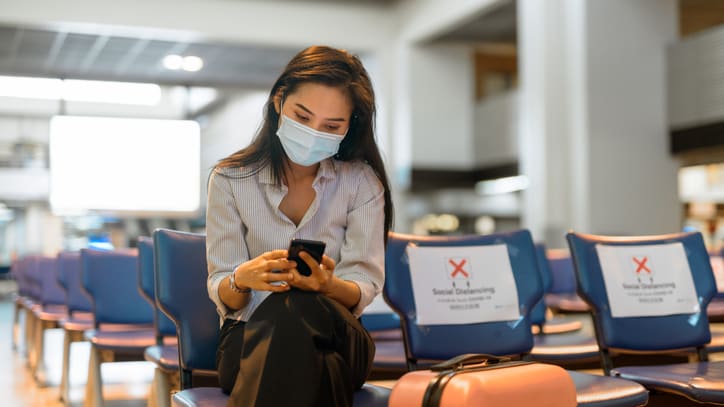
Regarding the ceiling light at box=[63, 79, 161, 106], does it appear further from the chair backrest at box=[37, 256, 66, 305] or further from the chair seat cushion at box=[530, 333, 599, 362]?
the chair seat cushion at box=[530, 333, 599, 362]

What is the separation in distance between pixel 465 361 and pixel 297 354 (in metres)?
0.33

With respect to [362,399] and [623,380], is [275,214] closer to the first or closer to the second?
[362,399]

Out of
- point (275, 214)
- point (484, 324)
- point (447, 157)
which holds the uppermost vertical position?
point (447, 157)

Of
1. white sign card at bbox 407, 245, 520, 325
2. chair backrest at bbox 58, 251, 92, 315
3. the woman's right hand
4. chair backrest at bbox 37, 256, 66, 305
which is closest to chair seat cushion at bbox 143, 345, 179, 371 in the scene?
white sign card at bbox 407, 245, 520, 325

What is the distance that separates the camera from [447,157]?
11586 millimetres

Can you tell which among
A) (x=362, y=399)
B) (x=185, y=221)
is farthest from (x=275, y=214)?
(x=185, y=221)

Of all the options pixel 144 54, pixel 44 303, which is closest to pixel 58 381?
pixel 44 303

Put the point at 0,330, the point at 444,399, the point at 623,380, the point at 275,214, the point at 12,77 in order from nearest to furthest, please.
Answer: the point at 444,399, the point at 275,214, the point at 623,380, the point at 0,330, the point at 12,77

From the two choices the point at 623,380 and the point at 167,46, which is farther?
the point at 167,46

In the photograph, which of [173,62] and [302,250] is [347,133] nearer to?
[302,250]

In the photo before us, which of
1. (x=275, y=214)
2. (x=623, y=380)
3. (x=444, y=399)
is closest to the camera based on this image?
(x=444, y=399)

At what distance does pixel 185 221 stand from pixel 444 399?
13.3 m

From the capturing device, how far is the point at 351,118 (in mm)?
2098

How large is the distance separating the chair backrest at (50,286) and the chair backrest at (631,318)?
467 centimetres
